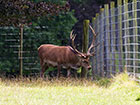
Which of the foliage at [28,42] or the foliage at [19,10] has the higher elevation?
the foliage at [19,10]

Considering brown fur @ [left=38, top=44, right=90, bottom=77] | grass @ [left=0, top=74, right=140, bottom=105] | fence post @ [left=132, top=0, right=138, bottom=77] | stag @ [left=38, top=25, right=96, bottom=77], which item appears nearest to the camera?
grass @ [left=0, top=74, right=140, bottom=105]

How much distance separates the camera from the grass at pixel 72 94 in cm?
830

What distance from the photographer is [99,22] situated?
14656 millimetres

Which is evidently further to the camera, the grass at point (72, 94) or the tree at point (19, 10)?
the tree at point (19, 10)

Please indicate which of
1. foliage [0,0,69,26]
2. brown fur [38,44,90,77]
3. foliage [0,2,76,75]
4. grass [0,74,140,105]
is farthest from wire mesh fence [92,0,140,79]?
foliage [0,2,76,75]

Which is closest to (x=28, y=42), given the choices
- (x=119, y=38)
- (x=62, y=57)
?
(x=62, y=57)

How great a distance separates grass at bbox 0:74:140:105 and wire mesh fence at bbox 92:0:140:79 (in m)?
0.64

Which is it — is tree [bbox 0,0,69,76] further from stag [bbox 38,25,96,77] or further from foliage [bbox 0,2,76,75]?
foliage [bbox 0,2,76,75]

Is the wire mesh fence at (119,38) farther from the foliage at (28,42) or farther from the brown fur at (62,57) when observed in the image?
the foliage at (28,42)

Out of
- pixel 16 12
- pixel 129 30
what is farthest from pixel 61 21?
pixel 129 30

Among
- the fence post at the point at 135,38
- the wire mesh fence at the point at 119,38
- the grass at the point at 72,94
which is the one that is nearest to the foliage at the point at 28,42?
the wire mesh fence at the point at 119,38

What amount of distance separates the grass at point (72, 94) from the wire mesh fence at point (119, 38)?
637 mm

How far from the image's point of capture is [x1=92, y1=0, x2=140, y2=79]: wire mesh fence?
10.8 m

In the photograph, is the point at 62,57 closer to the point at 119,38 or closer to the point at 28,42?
the point at 119,38
